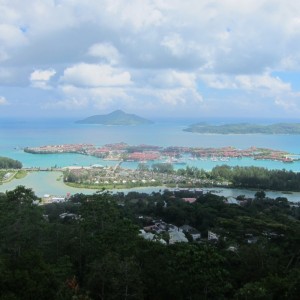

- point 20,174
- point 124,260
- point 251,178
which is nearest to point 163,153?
point 20,174

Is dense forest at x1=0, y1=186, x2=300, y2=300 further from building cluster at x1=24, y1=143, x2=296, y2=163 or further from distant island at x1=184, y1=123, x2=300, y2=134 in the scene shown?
distant island at x1=184, y1=123, x2=300, y2=134

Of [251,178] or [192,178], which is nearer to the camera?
[251,178]

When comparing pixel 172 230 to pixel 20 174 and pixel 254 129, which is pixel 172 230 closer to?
pixel 20 174

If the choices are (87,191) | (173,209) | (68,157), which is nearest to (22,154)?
(68,157)

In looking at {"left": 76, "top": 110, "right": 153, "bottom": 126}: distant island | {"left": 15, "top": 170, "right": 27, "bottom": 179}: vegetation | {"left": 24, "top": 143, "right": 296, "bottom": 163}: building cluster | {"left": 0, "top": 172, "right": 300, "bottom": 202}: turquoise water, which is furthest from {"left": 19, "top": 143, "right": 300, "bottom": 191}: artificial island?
{"left": 76, "top": 110, "right": 153, "bottom": 126}: distant island

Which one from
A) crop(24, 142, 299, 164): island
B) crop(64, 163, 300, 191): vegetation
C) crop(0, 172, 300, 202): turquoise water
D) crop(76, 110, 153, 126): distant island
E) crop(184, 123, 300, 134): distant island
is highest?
crop(76, 110, 153, 126): distant island

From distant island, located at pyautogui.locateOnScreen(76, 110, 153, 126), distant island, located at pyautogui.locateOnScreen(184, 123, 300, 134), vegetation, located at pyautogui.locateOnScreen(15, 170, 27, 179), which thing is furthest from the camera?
distant island, located at pyautogui.locateOnScreen(76, 110, 153, 126)
